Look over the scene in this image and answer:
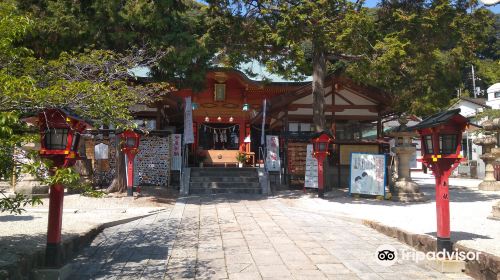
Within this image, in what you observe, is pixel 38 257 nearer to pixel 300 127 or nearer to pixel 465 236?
pixel 465 236

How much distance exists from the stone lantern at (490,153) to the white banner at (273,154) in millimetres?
9194

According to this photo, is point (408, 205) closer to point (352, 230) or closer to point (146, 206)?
point (352, 230)

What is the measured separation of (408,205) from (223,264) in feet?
26.8

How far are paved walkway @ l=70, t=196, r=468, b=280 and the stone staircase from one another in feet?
14.1

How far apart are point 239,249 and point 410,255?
2912 millimetres

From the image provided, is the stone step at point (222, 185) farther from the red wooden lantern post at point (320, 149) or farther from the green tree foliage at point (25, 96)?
the green tree foliage at point (25, 96)

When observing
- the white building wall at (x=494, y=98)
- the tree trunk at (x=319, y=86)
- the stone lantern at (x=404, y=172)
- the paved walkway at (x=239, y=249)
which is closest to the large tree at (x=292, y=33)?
the tree trunk at (x=319, y=86)

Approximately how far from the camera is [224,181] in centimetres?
1595

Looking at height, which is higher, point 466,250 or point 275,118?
point 275,118

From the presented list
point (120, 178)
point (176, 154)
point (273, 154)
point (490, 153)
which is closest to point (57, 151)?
point (120, 178)

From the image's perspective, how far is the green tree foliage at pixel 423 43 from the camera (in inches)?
488

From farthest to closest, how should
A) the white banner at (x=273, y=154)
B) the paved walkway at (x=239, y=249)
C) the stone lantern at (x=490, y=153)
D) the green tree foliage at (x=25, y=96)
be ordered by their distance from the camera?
the stone lantern at (x=490, y=153)
the white banner at (x=273, y=154)
the paved walkway at (x=239, y=249)
the green tree foliage at (x=25, y=96)

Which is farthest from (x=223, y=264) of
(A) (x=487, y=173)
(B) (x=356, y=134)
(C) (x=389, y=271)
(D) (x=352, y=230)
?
(A) (x=487, y=173)

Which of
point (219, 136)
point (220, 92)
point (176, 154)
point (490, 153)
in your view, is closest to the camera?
point (176, 154)
